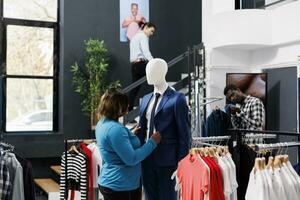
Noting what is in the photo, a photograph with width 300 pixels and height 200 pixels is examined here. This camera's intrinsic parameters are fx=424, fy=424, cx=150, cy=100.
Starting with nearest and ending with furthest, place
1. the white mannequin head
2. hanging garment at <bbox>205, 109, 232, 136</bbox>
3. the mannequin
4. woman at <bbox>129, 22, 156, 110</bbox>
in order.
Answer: the mannequin, the white mannequin head, hanging garment at <bbox>205, 109, 232, 136</bbox>, woman at <bbox>129, 22, 156, 110</bbox>

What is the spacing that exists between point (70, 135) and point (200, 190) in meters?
5.05

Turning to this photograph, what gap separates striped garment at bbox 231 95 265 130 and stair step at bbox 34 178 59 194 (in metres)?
2.97

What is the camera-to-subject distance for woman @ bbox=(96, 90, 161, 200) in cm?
302

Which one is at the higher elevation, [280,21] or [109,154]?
[280,21]

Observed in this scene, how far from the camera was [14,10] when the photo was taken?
310 inches

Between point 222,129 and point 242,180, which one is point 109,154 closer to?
point 242,180

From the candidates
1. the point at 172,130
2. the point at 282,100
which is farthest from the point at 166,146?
the point at 282,100

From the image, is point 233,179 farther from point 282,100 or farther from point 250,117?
point 282,100

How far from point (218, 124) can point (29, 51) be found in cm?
407

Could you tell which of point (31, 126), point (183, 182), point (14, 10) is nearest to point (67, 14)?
point (14, 10)

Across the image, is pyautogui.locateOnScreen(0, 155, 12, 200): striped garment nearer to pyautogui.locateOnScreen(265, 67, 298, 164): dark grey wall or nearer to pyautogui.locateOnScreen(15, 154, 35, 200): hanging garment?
pyautogui.locateOnScreen(15, 154, 35, 200): hanging garment

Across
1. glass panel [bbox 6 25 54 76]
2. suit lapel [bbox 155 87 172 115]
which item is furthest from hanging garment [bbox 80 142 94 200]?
glass panel [bbox 6 25 54 76]

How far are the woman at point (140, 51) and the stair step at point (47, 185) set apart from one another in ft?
7.02

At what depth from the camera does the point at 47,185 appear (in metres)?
7.01
